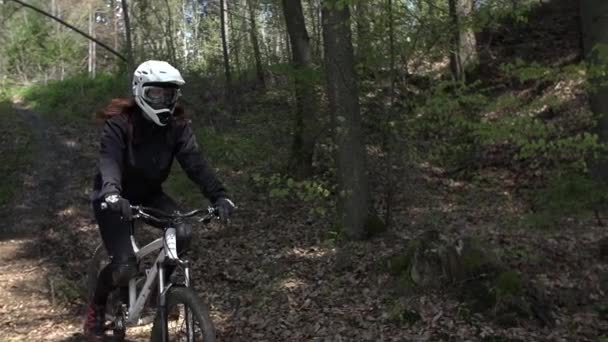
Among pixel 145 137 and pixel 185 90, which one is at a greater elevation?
pixel 185 90

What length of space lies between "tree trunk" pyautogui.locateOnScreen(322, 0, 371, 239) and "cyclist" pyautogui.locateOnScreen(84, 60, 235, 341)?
3.32 metres

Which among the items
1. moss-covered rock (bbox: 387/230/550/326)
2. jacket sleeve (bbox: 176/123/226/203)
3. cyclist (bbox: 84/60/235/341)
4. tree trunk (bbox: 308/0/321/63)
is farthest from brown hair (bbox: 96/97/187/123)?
tree trunk (bbox: 308/0/321/63)

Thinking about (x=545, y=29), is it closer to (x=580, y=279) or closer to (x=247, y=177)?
(x=247, y=177)

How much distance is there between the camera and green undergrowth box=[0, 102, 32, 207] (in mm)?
12408

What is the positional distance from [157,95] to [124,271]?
1324mm

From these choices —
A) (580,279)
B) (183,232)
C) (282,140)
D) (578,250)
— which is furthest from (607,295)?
(282,140)

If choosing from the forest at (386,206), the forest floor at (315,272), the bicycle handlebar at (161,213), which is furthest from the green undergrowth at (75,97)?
the bicycle handlebar at (161,213)

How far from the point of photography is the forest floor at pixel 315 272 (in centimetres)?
589

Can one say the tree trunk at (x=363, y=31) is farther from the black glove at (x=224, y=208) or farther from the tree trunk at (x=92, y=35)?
the tree trunk at (x=92, y=35)

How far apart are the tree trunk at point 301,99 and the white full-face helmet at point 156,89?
210 inches

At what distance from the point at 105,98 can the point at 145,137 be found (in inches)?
825

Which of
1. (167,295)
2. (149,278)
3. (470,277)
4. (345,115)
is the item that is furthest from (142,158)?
(345,115)

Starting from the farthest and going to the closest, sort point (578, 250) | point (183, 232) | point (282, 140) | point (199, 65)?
point (199, 65)
point (282, 140)
point (578, 250)
point (183, 232)

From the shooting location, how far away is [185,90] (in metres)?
16.5
